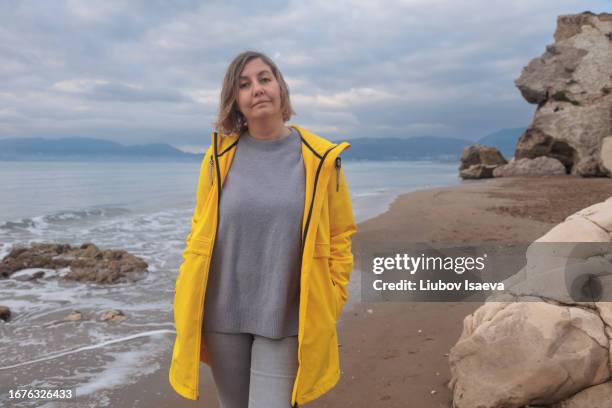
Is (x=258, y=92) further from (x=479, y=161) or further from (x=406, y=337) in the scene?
(x=479, y=161)

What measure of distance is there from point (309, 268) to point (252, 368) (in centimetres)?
55

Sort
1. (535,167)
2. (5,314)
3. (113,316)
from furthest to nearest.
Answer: (535,167) < (5,314) < (113,316)

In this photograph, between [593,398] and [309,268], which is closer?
[309,268]

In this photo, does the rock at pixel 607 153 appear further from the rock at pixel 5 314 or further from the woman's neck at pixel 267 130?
the woman's neck at pixel 267 130

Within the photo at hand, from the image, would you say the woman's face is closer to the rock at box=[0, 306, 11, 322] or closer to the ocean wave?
the rock at box=[0, 306, 11, 322]

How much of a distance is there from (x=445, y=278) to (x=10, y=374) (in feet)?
17.8

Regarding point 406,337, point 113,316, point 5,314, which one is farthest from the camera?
point 5,314

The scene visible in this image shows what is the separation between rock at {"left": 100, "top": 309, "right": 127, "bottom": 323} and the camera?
641 cm

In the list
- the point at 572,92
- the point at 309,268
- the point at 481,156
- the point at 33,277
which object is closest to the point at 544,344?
the point at 309,268

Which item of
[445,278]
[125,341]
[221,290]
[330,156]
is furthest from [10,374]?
[445,278]

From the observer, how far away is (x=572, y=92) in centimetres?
2642

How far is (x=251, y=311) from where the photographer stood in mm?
2305

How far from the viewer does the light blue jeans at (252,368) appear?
2.24 metres

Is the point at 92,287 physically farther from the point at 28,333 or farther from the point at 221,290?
the point at 221,290
